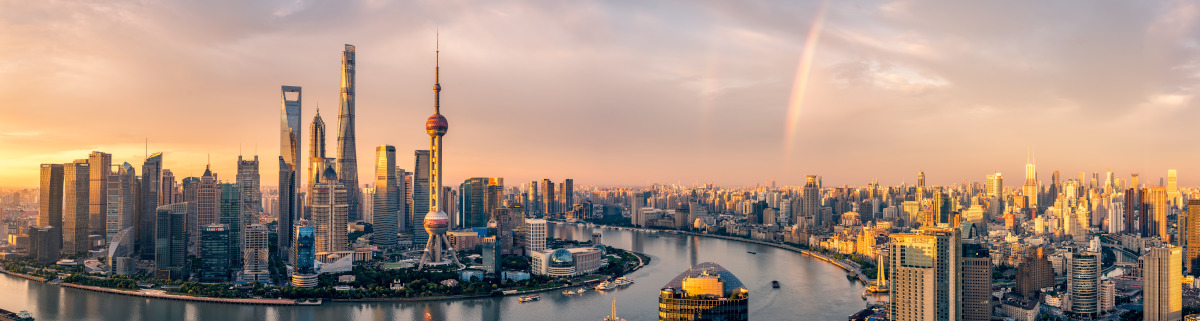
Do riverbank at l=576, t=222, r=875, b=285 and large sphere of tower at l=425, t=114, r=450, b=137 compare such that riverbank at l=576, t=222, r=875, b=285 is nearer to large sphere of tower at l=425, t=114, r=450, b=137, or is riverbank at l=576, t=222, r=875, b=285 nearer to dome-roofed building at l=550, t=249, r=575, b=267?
dome-roofed building at l=550, t=249, r=575, b=267

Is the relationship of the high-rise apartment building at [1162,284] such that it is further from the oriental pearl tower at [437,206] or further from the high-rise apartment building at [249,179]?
the high-rise apartment building at [249,179]

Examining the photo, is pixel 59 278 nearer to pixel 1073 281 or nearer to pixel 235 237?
pixel 235 237

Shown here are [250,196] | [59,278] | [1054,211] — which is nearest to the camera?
[59,278]

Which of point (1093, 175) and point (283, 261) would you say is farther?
point (1093, 175)

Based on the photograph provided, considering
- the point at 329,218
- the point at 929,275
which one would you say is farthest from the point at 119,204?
the point at 929,275

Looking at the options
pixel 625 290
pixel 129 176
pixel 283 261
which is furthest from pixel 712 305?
pixel 129 176

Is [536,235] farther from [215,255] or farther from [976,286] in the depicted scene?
[976,286]
